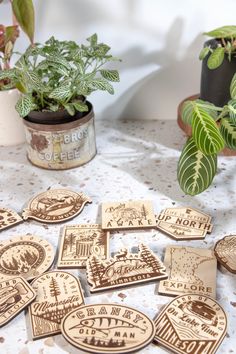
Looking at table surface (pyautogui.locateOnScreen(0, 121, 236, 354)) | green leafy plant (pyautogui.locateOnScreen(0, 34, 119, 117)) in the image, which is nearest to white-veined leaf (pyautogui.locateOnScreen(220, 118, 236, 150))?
table surface (pyautogui.locateOnScreen(0, 121, 236, 354))

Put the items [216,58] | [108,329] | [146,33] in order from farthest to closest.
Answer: [146,33]
[216,58]
[108,329]

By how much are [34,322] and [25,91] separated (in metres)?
0.58

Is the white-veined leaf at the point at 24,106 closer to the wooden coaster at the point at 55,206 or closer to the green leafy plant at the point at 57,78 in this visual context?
the green leafy plant at the point at 57,78

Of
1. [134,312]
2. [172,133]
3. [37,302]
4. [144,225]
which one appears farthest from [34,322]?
[172,133]

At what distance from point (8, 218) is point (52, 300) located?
0.26m

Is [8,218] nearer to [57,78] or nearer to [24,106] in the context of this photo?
[24,106]

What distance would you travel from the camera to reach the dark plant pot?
1.01 meters

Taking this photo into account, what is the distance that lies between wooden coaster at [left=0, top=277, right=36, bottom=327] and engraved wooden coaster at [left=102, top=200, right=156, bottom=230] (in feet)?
0.66

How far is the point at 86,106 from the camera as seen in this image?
100 centimetres

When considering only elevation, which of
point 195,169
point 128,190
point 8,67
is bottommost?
point 128,190

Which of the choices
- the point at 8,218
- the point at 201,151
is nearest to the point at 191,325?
the point at 201,151

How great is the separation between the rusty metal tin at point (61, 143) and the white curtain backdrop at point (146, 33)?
0.86ft

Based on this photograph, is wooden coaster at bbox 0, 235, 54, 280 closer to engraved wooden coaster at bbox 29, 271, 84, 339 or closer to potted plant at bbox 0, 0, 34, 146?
engraved wooden coaster at bbox 29, 271, 84, 339

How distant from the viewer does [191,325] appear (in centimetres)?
65
